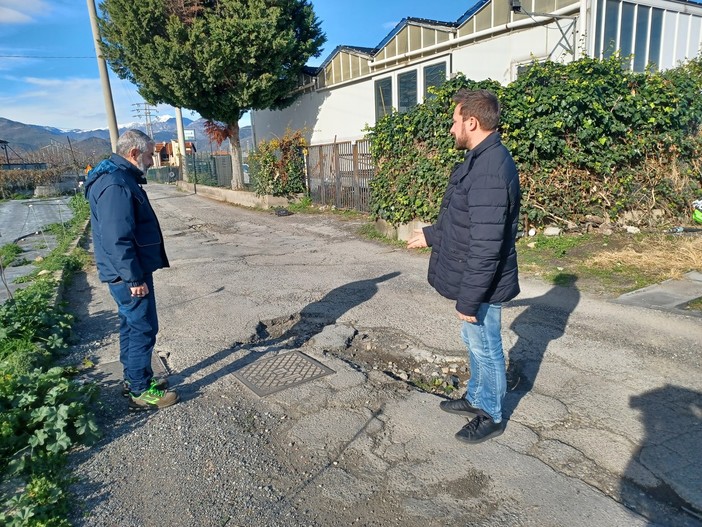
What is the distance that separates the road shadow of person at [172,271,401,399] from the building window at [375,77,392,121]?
983 centimetres

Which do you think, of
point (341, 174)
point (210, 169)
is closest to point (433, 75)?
point (341, 174)

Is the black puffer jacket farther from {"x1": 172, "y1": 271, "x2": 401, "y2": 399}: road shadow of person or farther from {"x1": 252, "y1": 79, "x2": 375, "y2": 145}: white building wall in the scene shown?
{"x1": 252, "y1": 79, "x2": 375, "y2": 145}: white building wall

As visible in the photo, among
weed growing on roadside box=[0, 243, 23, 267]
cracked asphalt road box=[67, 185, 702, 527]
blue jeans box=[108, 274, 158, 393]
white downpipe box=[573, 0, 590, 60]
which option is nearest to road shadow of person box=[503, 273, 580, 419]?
cracked asphalt road box=[67, 185, 702, 527]

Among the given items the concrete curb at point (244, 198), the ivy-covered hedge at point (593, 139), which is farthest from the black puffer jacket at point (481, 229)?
→ the concrete curb at point (244, 198)

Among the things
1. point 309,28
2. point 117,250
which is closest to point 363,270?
point 117,250

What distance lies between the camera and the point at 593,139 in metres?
7.37

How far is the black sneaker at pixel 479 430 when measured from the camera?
2.81m

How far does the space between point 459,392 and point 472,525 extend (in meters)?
1.40

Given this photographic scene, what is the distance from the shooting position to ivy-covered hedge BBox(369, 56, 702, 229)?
7219 millimetres

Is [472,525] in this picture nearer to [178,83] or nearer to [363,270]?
[363,270]

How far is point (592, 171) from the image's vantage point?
7.56 meters

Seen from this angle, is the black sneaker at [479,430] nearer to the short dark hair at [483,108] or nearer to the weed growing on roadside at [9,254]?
the short dark hair at [483,108]

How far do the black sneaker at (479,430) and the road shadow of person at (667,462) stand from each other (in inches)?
27.1

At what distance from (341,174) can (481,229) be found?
1111 cm
